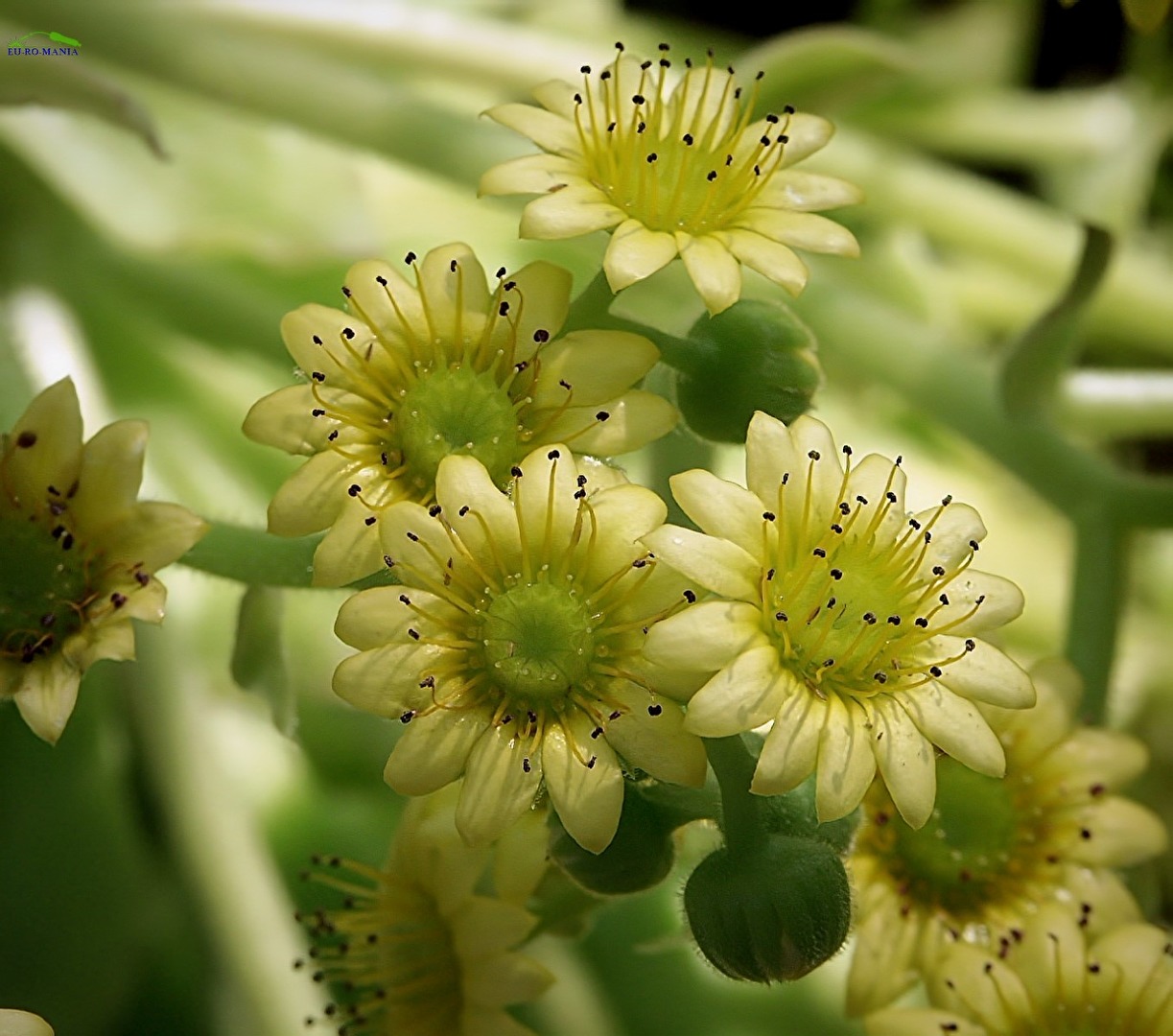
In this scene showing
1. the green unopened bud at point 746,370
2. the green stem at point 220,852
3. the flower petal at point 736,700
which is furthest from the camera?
the green stem at point 220,852

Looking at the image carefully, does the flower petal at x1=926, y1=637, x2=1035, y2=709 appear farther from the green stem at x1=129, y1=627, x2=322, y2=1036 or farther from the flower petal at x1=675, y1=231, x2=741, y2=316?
the green stem at x1=129, y1=627, x2=322, y2=1036

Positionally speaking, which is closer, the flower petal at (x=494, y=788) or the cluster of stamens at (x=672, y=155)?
the flower petal at (x=494, y=788)

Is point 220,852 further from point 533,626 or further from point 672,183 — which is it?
point 672,183

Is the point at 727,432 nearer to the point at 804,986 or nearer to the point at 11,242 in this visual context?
the point at 804,986

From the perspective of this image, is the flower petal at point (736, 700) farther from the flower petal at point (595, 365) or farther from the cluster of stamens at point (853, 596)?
the flower petal at point (595, 365)

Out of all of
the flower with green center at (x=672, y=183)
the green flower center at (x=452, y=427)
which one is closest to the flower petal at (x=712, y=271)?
the flower with green center at (x=672, y=183)

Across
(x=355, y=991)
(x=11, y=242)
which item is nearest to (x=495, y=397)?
(x=355, y=991)
